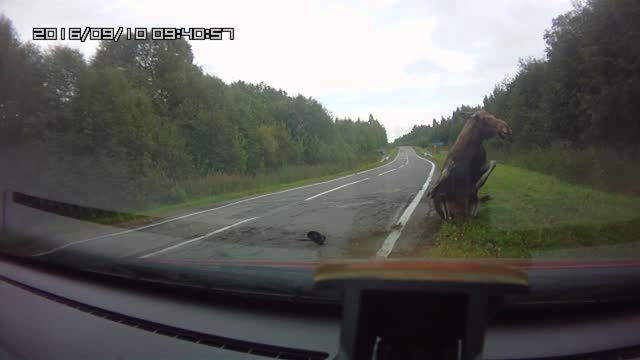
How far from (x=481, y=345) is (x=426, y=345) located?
0.19m

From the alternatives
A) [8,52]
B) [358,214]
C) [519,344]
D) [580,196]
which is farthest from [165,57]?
[519,344]

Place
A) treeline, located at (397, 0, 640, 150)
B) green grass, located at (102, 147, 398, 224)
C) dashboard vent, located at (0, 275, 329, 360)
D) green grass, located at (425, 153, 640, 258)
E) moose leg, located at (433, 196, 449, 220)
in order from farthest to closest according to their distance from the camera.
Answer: green grass, located at (102, 147, 398, 224) < treeline, located at (397, 0, 640, 150) < moose leg, located at (433, 196, 449, 220) < green grass, located at (425, 153, 640, 258) < dashboard vent, located at (0, 275, 329, 360)

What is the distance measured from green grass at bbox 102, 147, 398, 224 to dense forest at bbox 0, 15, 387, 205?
30 cm

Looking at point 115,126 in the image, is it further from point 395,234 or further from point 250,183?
point 395,234

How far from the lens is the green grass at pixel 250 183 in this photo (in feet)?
39.3

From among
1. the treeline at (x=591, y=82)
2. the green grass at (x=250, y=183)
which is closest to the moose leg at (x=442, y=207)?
the treeline at (x=591, y=82)

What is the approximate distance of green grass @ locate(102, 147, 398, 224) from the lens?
12.0 m

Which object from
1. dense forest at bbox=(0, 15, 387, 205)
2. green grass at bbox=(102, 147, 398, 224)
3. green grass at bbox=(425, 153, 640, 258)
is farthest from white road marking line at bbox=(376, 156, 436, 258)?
green grass at bbox=(102, 147, 398, 224)

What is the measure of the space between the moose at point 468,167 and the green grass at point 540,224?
0.20 meters

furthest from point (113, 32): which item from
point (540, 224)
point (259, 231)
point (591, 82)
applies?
point (591, 82)

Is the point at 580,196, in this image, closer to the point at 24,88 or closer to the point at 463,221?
the point at 463,221

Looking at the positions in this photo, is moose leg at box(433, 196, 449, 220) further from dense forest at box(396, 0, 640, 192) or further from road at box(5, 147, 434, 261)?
dense forest at box(396, 0, 640, 192)

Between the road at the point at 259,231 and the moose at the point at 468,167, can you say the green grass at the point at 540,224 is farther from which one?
the road at the point at 259,231

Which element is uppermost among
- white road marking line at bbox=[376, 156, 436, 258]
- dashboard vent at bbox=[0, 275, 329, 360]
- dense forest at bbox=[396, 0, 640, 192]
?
dense forest at bbox=[396, 0, 640, 192]
